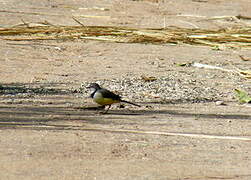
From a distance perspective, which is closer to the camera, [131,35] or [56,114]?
[56,114]

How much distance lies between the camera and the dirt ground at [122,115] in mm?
6266

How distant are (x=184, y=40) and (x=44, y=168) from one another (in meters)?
9.66

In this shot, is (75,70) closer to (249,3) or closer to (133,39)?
(133,39)

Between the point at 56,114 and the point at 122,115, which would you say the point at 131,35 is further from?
the point at 56,114

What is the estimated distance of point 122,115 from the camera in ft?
27.7

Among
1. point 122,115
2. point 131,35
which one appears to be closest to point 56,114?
point 122,115

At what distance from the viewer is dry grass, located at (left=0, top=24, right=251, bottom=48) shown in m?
15.3

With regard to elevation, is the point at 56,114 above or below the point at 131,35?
above

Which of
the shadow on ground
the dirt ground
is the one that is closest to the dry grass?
the dirt ground

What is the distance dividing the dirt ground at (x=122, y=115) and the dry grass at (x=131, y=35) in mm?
298

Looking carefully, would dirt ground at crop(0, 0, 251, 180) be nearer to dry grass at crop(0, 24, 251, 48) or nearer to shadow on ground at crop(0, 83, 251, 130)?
shadow on ground at crop(0, 83, 251, 130)

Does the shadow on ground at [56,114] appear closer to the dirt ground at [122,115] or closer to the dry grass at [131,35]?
the dirt ground at [122,115]

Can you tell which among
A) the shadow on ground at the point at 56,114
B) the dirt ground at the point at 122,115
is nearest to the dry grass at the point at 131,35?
the dirt ground at the point at 122,115

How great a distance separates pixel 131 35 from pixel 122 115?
750cm
